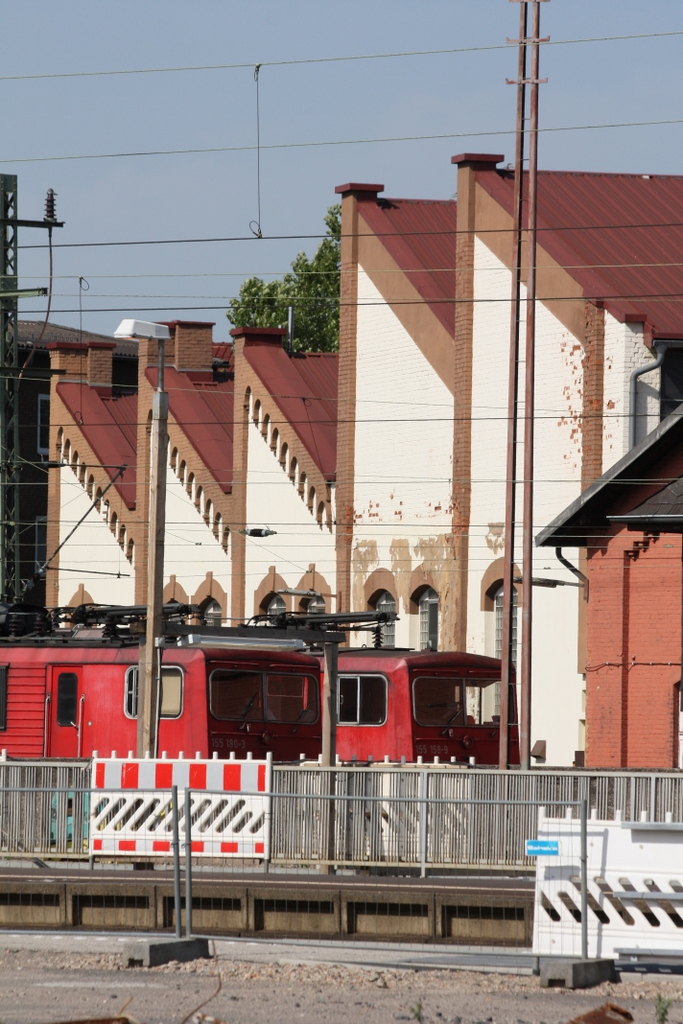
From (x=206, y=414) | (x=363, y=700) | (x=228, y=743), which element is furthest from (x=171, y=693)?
(x=206, y=414)

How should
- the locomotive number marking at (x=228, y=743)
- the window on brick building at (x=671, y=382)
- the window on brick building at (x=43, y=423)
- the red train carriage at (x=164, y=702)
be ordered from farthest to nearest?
1. the window on brick building at (x=43, y=423)
2. the window on brick building at (x=671, y=382)
3. the red train carriage at (x=164, y=702)
4. the locomotive number marking at (x=228, y=743)

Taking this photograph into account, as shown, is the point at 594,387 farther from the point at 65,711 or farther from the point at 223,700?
the point at 65,711

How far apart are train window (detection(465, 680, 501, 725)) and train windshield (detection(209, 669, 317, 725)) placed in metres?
3.10

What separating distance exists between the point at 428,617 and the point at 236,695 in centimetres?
1344

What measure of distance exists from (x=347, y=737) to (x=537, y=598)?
7.26 m

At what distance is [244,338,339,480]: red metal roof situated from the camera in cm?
4466

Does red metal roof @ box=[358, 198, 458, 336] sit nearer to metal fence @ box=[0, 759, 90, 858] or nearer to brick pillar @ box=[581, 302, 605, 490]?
brick pillar @ box=[581, 302, 605, 490]

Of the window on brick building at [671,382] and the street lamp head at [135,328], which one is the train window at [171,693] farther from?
the window on brick building at [671,382]

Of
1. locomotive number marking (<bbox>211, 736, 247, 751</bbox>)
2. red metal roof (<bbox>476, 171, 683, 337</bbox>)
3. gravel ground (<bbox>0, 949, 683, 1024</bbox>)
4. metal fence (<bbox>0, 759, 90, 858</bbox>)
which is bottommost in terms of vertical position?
gravel ground (<bbox>0, 949, 683, 1024</bbox>)

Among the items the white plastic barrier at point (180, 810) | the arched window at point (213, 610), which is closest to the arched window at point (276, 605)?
the arched window at point (213, 610)

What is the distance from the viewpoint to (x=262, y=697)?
28359 millimetres

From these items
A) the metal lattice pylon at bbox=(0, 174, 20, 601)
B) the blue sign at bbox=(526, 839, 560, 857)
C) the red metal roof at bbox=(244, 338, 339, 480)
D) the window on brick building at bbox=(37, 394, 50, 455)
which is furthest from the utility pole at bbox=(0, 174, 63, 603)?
the window on brick building at bbox=(37, 394, 50, 455)

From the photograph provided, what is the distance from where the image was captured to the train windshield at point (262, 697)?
27.6 meters

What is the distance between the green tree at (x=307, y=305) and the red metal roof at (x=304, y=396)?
27338 mm
